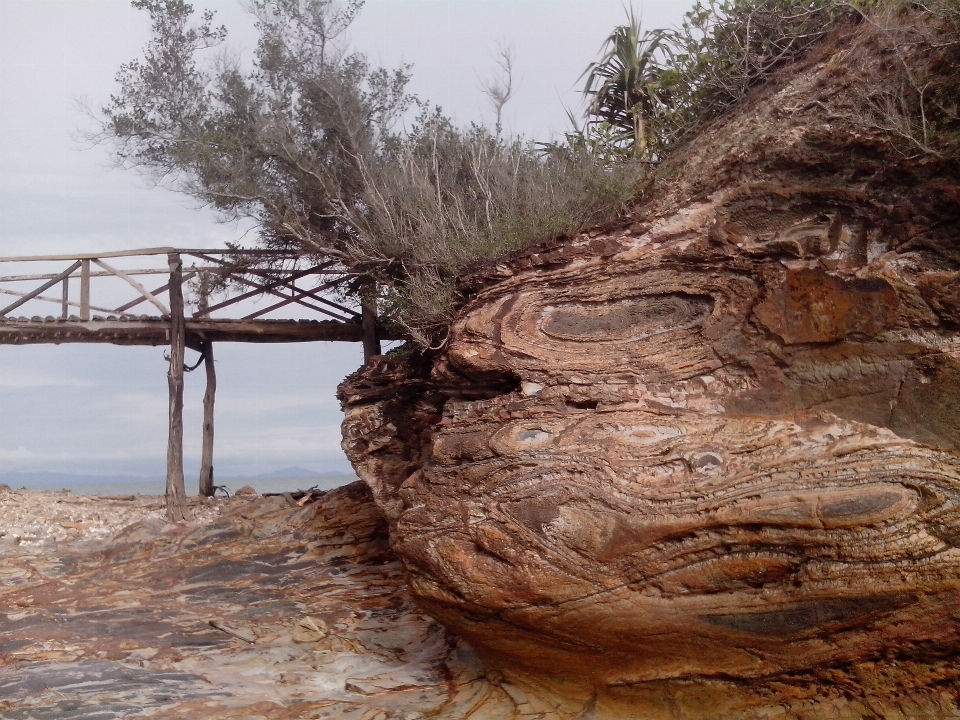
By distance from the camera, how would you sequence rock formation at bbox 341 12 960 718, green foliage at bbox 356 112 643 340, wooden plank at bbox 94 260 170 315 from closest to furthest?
rock formation at bbox 341 12 960 718 → green foliage at bbox 356 112 643 340 → wooden plank at bbox 94 260 170 315

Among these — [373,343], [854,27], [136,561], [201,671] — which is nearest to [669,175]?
[854,27]

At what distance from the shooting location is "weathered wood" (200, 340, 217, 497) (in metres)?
13.1

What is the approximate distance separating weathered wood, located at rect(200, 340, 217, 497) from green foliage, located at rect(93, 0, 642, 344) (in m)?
2.02

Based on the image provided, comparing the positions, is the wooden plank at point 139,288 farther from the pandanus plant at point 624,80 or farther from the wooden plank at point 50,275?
the pandanus plant at point 624,80

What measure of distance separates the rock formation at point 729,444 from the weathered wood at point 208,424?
7.42 m

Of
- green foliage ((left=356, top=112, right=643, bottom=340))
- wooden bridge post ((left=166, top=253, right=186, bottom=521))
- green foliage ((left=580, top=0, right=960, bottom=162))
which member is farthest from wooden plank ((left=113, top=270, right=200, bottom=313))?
green foliage ((left=580, top=0, right=960, bottom=162))

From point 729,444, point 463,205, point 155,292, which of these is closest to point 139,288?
point 155,292

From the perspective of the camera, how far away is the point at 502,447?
584cm

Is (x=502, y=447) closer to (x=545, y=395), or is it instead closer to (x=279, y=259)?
(x=545, y=395)

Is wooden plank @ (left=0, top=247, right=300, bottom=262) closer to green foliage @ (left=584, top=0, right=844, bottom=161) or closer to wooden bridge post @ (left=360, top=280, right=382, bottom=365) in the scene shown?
wooden bridge post @ (left=360, top=280, right=382, bottom=365)

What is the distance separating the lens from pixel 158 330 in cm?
1242

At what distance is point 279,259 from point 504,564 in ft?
26.2

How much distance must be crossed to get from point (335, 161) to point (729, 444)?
8.19 meters

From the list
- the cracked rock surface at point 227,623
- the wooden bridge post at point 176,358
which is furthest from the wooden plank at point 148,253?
the cracked rock surface at point 227,623
